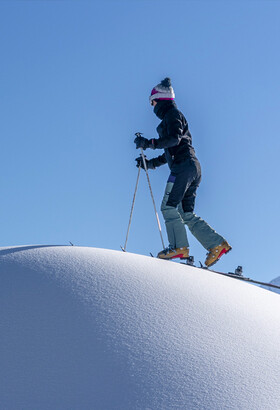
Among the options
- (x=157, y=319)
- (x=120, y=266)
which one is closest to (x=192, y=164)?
(x=120, y=266)

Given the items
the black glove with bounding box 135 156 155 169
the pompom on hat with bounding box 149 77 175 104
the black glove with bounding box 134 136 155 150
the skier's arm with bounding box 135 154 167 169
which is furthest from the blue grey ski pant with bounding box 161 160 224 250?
the pompom on hat with bounding box 149 77 175 104

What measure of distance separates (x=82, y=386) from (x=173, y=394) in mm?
633

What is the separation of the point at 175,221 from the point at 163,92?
1930mm

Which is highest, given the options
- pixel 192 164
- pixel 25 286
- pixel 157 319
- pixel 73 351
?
pixel 192 164

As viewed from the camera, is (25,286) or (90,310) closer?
(90,310)

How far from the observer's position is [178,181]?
733 centimetres

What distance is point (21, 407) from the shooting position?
129 inches

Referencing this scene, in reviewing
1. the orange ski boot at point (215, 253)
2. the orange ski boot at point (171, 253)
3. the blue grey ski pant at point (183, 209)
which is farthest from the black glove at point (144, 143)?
the orange ski boot at point (215, 253)

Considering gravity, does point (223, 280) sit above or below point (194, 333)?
above

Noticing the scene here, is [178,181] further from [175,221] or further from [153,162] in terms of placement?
[153,162]

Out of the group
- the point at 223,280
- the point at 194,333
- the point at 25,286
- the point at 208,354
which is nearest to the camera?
the point at 208,354

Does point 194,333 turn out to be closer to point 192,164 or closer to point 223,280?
point 223,280

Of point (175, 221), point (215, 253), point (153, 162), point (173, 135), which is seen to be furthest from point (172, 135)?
point (215, 253)

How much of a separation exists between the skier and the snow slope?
1.65m
